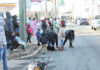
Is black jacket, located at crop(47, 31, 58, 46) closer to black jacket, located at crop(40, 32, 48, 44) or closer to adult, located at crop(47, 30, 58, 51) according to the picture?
adult, located at crop(47, 30, 58, 51)

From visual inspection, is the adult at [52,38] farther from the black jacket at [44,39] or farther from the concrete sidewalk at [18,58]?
the concrete sidewalk at [18,58]

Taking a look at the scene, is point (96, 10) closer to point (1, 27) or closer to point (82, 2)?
point (82, 2)

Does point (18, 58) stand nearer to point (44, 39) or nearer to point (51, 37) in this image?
point (44, 39)

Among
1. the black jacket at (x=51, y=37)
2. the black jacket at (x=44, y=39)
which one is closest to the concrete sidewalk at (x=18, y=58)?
the black jacket at (x=44, y=39)

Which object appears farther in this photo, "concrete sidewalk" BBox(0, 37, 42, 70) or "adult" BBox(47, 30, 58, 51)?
"adult" BBox(47, 30, 58, 51)

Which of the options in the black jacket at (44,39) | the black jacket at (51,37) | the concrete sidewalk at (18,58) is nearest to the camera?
the concrete sidewalk at (18,58)

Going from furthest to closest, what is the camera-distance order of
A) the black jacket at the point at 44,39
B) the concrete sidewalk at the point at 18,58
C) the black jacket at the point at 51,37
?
the black jacket at the point at 51,37 → the black jacket at the point at 44,39 → the concrete sidewalk at the point at 18,58

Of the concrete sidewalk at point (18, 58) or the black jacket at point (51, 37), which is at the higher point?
the black jacket at point (51, 37)

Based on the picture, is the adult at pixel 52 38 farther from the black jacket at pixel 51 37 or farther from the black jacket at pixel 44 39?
the black jacket at pixel 44 39

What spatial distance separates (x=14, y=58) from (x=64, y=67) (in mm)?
3186

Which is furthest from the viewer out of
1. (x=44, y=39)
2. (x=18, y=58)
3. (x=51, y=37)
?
(x=51, y=37)

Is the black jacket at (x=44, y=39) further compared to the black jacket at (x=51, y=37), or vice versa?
the black jacket at (x=51, y=37)

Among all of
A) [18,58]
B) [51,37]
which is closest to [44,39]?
[51,37]

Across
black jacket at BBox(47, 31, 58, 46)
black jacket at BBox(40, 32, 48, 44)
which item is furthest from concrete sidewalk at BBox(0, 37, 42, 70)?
black jacket at BBox(47, 31, 58, 46)
